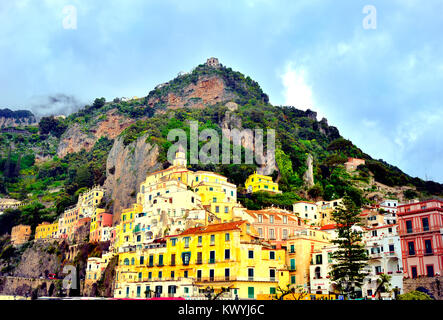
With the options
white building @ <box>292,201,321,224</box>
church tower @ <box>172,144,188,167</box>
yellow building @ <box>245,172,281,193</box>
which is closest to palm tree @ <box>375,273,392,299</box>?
white building @ <box>292,201,321,224</box>

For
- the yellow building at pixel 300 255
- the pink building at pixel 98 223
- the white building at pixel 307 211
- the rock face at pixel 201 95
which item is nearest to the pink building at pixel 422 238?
the yellow building at pixel 300 255

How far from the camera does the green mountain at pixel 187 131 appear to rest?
Answer: 9350 cm

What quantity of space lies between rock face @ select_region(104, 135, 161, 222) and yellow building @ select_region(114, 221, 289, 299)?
3509 centimetres

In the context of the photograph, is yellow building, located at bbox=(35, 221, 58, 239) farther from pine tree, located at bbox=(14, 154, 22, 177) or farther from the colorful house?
pine tree, located at bbox=(14, 154, 22, 177)

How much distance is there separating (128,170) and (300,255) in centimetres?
5249

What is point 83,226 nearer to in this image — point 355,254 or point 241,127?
point 241,127

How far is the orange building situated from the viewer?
10212 cm

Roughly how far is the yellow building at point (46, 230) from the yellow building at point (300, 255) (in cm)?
6438

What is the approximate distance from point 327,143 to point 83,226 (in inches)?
3107

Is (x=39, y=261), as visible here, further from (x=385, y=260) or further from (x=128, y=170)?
(x=385, y=260)

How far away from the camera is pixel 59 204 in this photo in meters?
107

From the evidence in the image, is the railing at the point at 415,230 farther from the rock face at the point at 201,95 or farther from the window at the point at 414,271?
the rock face at the point at 201,95

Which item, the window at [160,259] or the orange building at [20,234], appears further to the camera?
the orange building at [20,234]

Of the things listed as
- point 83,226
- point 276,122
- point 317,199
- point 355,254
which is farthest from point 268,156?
point 355,254
